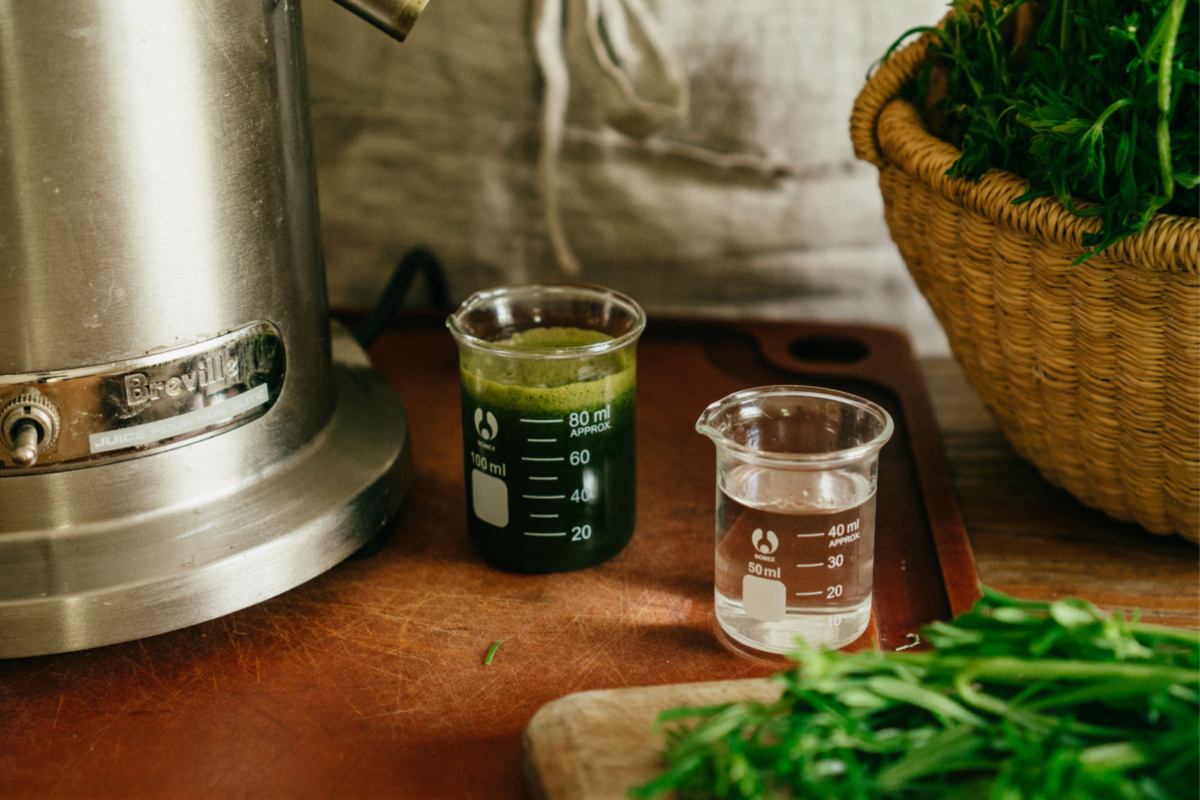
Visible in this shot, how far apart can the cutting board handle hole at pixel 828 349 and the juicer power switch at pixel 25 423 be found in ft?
2.37

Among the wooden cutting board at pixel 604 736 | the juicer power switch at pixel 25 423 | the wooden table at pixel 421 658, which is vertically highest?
the juicer power switch at pixel 25 423

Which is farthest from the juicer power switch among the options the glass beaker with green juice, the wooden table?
the glass beaker with green juice

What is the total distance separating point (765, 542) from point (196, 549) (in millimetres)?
346

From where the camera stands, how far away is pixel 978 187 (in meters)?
0.71

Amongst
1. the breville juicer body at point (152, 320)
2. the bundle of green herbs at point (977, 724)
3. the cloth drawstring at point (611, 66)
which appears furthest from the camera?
the cloth drawstring at point (611, 66)

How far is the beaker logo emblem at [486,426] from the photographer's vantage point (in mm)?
749

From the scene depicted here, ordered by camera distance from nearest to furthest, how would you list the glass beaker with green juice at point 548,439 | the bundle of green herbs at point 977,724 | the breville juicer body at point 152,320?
the bundle of green herbs at point 977,724 < the breville juicer body at point 152,320 < the glass beaker with green juice at point 548,439

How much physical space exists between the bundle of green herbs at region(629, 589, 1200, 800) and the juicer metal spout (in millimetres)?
429

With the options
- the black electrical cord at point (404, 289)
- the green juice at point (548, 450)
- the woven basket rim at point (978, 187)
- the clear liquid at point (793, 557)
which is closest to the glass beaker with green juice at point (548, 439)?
the green juice at point (548, 450)

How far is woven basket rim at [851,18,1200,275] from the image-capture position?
0.62 m

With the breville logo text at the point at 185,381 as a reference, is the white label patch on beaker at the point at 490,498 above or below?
below

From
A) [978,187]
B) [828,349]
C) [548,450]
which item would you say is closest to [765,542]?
[548,450]

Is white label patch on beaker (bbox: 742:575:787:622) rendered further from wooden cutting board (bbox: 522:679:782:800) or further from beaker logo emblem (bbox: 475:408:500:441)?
beaker logo emblem (bbox: 475:408:500:441)

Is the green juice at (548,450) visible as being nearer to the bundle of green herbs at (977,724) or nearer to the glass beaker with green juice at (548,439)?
the glass beaker with green juice at (548,439)
